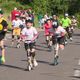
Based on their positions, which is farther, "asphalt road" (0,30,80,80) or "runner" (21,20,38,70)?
"runner" (21,20,38,70)

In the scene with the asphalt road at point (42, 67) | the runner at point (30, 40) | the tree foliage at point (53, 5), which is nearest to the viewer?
the asphalt road at point (42, 67)

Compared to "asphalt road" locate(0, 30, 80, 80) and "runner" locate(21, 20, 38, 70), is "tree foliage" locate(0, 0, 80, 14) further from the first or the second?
"runner" locate(21, 20, 38, 70)

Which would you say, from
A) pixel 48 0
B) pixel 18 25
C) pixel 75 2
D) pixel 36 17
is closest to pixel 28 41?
pixel 18 25

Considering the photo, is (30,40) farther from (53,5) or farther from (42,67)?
(53,5)

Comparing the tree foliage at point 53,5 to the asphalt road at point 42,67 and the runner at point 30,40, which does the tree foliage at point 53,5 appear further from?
the runner at point 30,40

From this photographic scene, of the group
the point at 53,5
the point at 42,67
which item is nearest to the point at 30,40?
the point at 42,67

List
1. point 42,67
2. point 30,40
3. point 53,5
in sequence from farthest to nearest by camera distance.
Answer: point 53,5 < point 42,67 < point 30,40

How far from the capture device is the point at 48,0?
64500mm

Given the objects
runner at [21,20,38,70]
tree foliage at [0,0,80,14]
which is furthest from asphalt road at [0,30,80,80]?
tree foliage at [0,0,80,14]

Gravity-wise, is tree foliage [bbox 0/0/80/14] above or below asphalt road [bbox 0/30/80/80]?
above

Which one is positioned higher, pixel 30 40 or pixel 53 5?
pixel 53 5

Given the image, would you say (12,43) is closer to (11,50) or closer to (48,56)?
(11,50)

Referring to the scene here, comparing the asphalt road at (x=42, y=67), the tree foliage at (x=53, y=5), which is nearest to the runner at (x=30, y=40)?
the asphalt road at (x=42, y=67)

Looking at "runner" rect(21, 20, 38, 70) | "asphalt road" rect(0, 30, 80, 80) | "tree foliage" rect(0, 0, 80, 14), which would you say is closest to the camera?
"asphalt road" rect(0, 30, 80, 80)
